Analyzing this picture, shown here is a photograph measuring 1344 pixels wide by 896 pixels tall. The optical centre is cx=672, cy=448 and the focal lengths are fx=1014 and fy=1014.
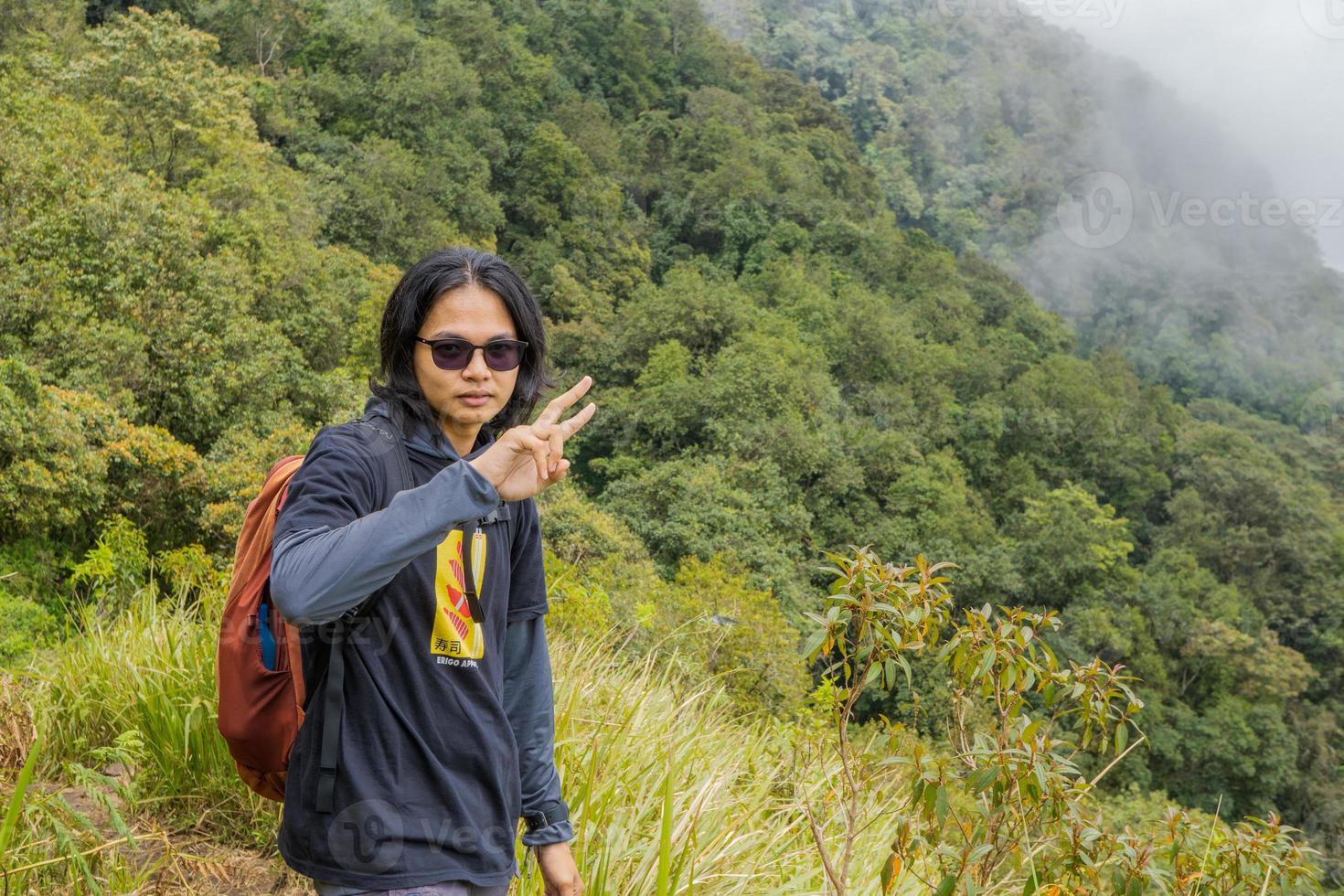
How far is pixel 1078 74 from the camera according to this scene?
275 ft

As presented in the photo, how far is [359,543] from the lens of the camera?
0.92m

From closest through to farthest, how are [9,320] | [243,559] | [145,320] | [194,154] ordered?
[243,559] → [9,320] → [145,320] → [194,154]

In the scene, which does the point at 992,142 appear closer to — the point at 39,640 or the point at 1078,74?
the point at 1078,74

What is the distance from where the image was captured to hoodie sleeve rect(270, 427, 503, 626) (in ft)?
3.01

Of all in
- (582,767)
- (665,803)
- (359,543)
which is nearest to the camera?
(359,543)

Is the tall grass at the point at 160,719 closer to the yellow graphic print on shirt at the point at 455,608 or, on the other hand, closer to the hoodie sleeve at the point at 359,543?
the yellow graphic print on shirt at the point at 455,608

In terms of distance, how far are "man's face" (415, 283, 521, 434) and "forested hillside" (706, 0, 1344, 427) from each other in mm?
51864

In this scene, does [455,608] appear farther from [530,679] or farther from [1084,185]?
[1084,185]

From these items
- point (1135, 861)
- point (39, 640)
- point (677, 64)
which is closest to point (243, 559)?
point (1135, 861)

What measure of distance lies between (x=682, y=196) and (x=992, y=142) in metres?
39.6

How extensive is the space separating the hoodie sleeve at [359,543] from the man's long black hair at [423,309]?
260 mm

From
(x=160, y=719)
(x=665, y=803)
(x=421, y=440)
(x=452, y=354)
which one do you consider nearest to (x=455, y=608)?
(x=421, y=440)

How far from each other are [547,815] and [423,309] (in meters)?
0.66

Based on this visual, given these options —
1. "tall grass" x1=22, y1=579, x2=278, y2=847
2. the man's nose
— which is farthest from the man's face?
"tall grass" x1=22, y1=579, x2=278, y2=847
